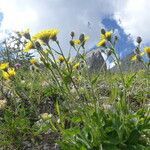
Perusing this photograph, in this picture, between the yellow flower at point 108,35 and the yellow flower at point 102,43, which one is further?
the yellow flower at point 102,43

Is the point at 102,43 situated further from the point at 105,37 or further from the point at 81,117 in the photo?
the point at 81,117

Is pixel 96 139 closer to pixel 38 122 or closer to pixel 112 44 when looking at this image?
pixel 112 44

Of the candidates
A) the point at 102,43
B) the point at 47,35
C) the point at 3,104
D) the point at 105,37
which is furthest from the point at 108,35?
the point at 3,104

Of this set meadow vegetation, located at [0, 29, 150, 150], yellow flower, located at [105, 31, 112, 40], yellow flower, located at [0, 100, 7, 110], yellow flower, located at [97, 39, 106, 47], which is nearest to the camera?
meadow vegetation, located at [0, 29, 150, 150]

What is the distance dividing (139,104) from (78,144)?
1935 millimetres

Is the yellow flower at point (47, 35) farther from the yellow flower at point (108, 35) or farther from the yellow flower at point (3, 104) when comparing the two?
the yellow flower at point (3, 104)

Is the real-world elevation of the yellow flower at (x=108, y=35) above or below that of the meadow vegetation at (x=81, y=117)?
above

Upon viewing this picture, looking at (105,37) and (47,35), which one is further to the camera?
(105,37)

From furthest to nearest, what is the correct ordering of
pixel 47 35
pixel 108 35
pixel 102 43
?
1. pixel 102 43
2. pixel 108 35
3. pixel 47 35

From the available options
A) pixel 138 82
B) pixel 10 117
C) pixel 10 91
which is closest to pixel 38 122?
pixel 10 117

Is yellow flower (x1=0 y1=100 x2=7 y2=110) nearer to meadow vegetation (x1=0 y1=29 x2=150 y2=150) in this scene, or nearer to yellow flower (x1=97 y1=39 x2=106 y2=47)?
meadow vegetation (x1=0 y1=29 x2=150 y2=150)

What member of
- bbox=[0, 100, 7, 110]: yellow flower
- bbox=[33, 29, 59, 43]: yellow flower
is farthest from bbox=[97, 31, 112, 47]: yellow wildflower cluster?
bbox=[0, 100, 7, 110]: yellow flower

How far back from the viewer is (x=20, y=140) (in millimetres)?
4727

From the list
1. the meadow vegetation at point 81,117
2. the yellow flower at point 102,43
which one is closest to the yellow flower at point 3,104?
the meadow vegetation at point 81,117
